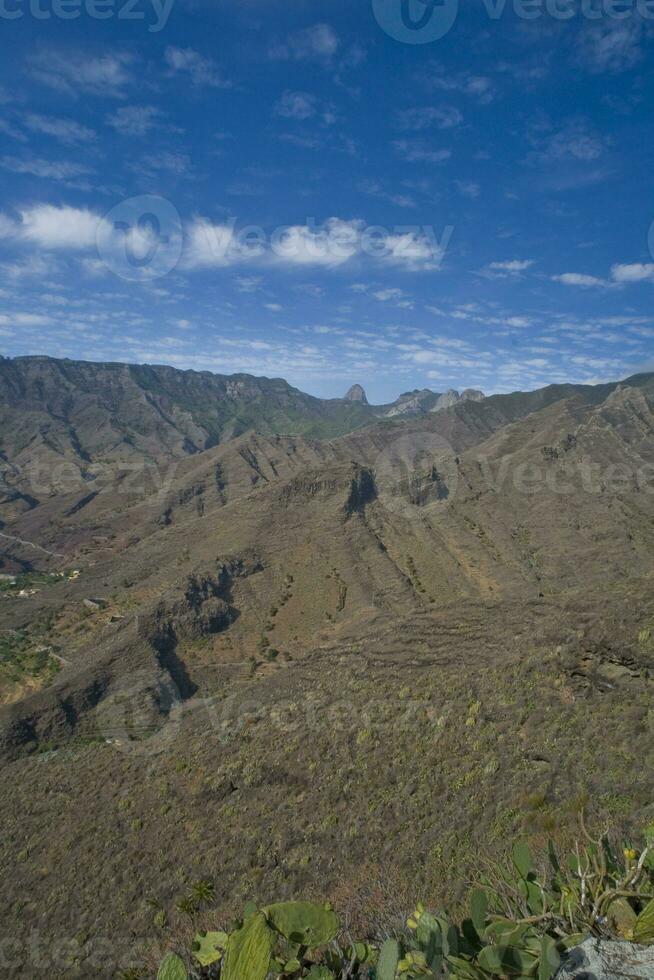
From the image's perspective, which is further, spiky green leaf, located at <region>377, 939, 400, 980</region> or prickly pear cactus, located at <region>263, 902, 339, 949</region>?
prickly pear cactus, located at <region>263, 902, 339, 949</region>

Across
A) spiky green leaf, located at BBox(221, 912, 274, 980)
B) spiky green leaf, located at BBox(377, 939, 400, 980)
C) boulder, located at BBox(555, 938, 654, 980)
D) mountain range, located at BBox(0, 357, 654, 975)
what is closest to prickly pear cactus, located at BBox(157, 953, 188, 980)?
spiky green leaf, located at BBox(221, 912, 274, 980)

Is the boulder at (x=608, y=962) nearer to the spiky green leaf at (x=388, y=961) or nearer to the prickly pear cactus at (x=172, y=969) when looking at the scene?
the spiky green leaf at (x=388, y=961)

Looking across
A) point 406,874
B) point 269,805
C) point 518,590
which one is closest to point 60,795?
point 269,805

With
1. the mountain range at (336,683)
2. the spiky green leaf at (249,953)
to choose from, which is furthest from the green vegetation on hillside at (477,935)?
the mountain range at (336,683)

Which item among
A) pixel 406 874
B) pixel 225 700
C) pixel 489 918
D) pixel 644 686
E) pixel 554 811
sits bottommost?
pixel 225 700

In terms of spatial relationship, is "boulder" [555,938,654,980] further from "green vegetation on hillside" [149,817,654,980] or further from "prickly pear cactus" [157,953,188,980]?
"prickly pear cactus" [157,953,188,980]

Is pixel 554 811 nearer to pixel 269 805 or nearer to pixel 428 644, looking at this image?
pixel 269 805
